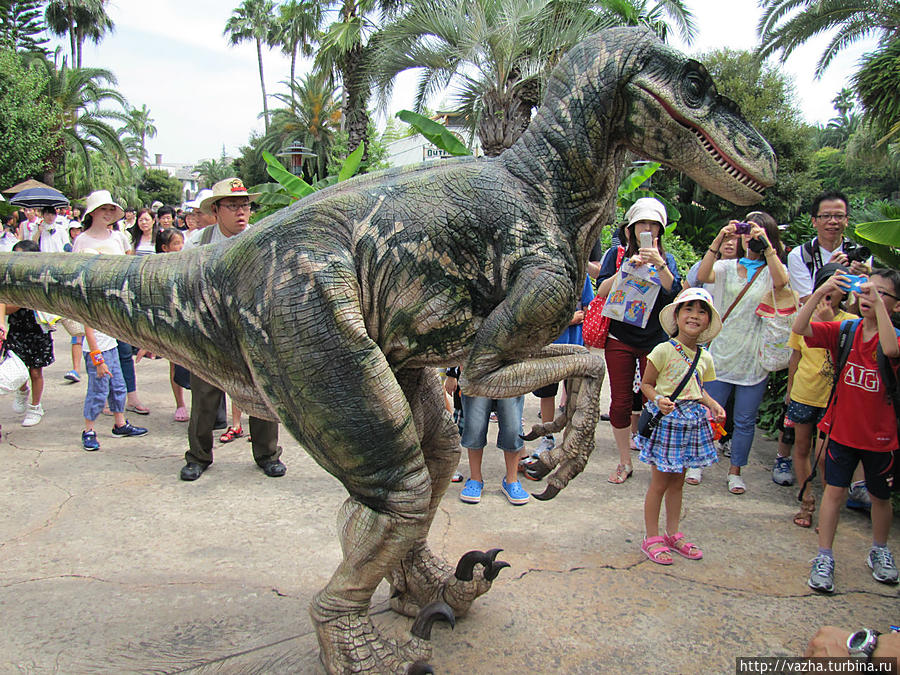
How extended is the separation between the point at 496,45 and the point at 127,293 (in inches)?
388

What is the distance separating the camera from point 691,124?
1.98 metres

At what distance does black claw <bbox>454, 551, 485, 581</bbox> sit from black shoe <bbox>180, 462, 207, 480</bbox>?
256 centimetres

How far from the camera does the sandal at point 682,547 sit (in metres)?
3.46

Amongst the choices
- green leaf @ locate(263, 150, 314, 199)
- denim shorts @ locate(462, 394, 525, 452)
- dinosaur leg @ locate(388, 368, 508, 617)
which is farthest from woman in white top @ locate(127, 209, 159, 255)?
dinosaur leg @ locate(388, 368, 508, 617)

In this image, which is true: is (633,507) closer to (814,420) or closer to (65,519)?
(814,420)

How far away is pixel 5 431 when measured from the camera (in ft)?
17.9

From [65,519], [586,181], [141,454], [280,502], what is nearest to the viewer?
[586,181]

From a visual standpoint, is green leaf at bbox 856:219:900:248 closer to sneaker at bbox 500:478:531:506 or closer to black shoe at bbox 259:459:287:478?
sneaker at bbox 500:478:531:506

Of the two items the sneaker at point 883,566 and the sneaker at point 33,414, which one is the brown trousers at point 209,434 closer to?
the sneaker at point 33,414

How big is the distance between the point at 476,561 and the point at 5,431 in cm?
476

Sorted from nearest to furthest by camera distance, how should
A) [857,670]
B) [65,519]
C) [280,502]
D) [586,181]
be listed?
[857,670] → [586,181] → [65,519] → [280,502]

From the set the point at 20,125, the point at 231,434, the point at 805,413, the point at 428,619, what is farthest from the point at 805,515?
the point at 20,125

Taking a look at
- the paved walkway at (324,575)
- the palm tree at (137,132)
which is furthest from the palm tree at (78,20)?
the paved walkway at (324,575)

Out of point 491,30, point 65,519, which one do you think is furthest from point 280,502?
point 491,30
